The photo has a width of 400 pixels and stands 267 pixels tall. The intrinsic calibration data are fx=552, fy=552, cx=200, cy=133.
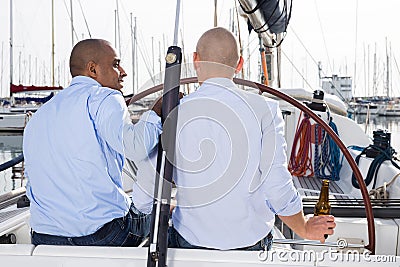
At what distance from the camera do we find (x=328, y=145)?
17.8 ft

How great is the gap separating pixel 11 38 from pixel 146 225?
67.0 ft

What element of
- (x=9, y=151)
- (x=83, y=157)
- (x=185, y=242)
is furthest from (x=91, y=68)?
(x=9, y=151)

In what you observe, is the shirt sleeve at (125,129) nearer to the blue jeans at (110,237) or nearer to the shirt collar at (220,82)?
the shirt collar at (220,82)

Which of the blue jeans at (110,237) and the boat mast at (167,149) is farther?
the blue jeans at (110,237)

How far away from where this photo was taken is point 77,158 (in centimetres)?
203

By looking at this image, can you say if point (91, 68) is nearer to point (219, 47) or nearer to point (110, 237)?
point (219, 47)

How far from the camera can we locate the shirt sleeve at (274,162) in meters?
1.89

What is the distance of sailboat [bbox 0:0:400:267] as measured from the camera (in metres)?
1.80

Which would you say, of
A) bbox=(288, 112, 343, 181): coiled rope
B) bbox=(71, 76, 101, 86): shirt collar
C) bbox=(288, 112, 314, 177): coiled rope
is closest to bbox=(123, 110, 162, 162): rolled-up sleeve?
bbox=(71, 76, 101, 86): shirt collar

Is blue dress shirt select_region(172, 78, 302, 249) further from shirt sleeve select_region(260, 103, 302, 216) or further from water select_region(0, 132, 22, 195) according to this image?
water select_region(0, 132, 22, 195)

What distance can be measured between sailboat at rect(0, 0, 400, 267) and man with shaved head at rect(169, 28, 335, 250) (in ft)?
0.44

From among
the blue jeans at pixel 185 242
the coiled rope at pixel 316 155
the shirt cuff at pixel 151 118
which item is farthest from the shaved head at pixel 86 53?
the coiled rope at pixel 316 155

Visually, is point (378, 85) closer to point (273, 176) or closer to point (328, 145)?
point (328, 145)

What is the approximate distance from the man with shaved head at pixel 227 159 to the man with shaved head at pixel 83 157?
0.18m
